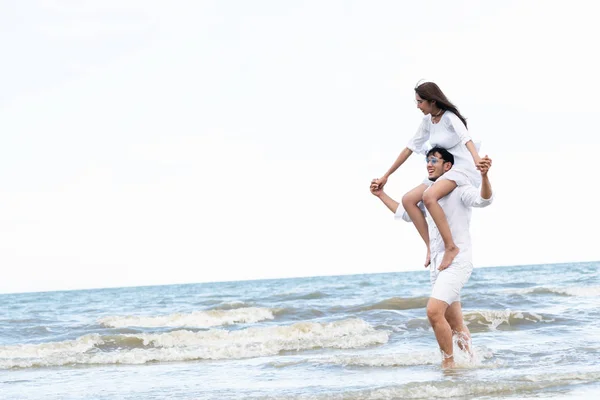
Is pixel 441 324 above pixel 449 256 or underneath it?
underneath

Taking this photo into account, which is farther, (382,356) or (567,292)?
(567,292)

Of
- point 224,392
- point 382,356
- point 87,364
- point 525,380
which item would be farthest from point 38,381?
point 525,380

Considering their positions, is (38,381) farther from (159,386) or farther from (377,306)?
(377,306)

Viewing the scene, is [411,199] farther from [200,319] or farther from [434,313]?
[200,319]

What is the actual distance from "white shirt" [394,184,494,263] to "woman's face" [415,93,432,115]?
63 centimetres

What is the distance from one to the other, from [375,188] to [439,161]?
2.06ft

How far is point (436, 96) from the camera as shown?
5.67 metres

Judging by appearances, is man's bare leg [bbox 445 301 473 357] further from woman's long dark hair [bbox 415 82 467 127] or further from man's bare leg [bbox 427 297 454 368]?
woman's long dark hair [bbox 415 82 467 127]

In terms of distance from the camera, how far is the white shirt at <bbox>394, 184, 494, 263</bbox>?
570 cm

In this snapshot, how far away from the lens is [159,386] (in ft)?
21.8

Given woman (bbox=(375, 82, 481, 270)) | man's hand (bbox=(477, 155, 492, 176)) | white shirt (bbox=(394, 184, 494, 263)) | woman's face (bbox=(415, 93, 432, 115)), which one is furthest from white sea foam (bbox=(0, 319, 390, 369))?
man's hand (bbox=(477, 155, 492, 176))

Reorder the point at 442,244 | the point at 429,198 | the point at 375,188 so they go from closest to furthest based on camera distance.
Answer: the point at 429,198
the point at 442,244
the point at 375,188

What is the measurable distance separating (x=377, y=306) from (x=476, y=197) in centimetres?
1022

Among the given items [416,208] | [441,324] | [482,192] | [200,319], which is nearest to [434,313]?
[441,324]
